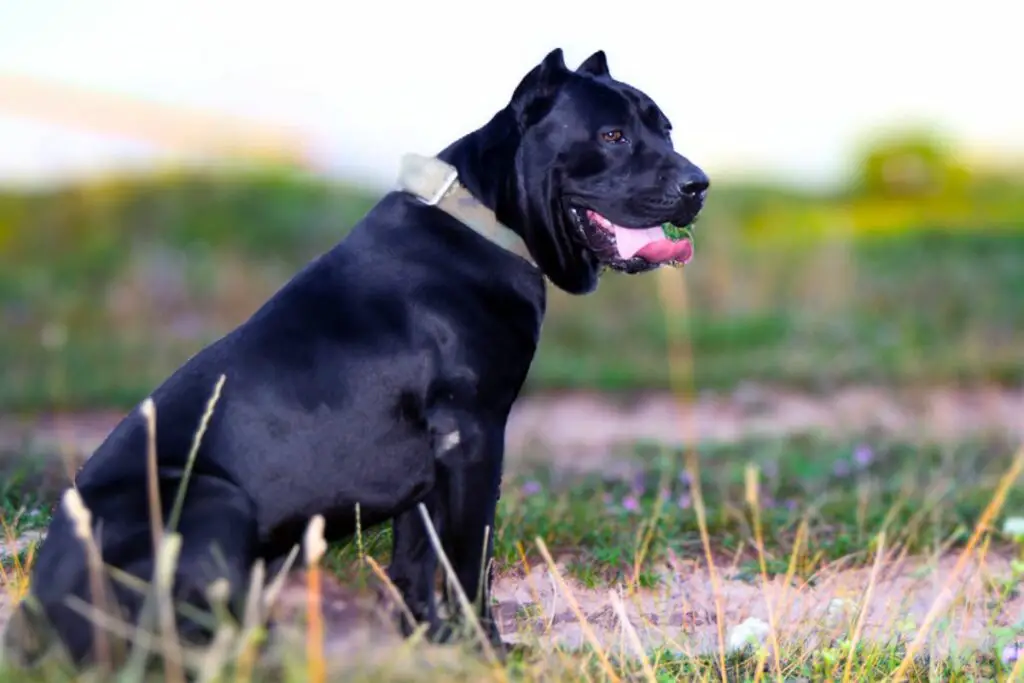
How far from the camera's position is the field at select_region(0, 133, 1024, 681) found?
3598mm

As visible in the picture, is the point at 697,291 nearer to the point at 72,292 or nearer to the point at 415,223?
the point at 72,292

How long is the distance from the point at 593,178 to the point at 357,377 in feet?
2.97

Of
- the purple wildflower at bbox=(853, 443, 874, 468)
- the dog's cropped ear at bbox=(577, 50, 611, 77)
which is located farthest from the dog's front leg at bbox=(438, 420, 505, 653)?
the purple wildflower at bbox=(853, 443, 874, 468)

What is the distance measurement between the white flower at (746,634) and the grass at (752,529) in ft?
0.12

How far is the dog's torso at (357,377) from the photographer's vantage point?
308 centimetres

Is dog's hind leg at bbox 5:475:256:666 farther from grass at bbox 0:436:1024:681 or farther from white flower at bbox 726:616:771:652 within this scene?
white flower at bbox 726:616:771:652

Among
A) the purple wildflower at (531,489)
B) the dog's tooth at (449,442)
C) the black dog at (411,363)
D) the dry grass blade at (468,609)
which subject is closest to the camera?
the dry grass blade at (468,609)

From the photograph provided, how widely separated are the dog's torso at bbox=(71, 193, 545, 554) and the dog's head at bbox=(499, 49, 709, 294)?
199 millimetres

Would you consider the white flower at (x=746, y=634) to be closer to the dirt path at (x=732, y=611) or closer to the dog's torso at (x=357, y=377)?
the dirt path at (x=732, y=611)

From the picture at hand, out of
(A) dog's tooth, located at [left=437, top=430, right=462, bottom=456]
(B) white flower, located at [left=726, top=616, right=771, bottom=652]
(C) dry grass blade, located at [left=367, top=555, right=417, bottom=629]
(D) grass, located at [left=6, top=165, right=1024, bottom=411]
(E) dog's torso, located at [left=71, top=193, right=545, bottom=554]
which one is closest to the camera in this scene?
(C) dry grass blade, located at [left=367, top=555, right=417, bottom=629]

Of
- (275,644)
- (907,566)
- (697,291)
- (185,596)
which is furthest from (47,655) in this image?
(697,291)

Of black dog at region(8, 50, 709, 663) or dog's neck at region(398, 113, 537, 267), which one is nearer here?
black dog at region(8, 50, 709, 663)

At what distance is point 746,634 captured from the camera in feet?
11.6

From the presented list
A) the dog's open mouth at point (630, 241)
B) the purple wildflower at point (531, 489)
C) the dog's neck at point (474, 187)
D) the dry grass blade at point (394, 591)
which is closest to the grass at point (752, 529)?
the purple wildflower at point (531, 489)
